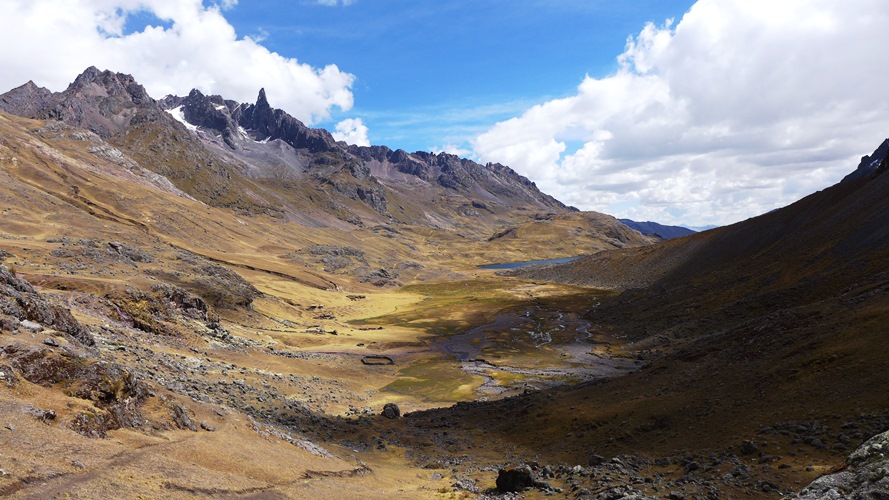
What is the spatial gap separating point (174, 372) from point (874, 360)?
1806 inches

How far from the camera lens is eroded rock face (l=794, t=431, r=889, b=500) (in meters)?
15.2

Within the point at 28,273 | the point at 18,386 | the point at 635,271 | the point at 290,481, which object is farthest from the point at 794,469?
the point at 635,271

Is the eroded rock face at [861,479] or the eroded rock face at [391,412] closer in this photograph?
the eroded rock face at [861,479]

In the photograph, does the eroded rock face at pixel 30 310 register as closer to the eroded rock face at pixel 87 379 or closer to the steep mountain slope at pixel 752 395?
the eroded rock face at pixel 87 379

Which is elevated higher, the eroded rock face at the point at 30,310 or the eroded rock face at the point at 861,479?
the eroded rock face at the point at 861,479

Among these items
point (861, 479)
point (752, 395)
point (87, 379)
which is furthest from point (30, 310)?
point (752, 395)

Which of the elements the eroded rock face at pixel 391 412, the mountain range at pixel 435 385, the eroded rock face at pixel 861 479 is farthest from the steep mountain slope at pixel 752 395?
the eroded rock face at pixel 861 479

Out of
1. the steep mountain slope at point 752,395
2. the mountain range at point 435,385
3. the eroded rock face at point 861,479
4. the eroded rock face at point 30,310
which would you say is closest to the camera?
the eroded rock face at point 861,479

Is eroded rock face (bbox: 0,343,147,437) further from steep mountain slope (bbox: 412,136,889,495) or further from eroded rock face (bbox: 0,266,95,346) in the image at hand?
steep mountain slope (bbox: 412,136,889,495)

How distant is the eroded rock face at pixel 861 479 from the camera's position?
15195 mm

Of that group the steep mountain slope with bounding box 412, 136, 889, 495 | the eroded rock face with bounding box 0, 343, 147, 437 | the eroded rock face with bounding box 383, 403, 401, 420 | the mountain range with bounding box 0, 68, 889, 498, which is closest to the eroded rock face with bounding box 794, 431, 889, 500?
the mountain range with bounding box 0, 68, 889, 498

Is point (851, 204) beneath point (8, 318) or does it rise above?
above

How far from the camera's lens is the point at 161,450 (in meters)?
19.2

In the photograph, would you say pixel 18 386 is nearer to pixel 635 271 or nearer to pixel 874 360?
pixel 874 360
